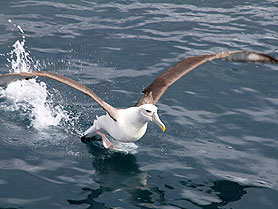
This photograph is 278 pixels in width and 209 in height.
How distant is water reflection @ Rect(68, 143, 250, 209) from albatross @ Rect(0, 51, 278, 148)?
26.7 inches

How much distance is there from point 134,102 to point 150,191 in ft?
11.6

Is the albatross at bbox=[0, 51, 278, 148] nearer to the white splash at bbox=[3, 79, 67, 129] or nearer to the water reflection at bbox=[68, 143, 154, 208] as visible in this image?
the water reflection at bbox=[68, 143, 154, 208]

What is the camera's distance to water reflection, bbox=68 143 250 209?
8289mm

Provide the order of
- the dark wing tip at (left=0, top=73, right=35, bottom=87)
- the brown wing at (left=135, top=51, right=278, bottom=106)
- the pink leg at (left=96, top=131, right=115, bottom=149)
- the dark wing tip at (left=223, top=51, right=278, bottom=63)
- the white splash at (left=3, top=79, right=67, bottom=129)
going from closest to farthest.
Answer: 1. the dark wing tip at (left=0, top=73, right=35, bottom=87)
2. the dark wing tip at (left=223, top=51, right=278, bottom=63)
3. the brown wing at (left=135, top=51, right=278, bottom=106)
4. the pink leg at (left=96, top=131, right=115, bottom=149)
5. the white splash at (left=3, top=79, right=67, bottom=129)

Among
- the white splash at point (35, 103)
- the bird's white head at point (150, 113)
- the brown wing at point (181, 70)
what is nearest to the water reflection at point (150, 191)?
the bird's white head at point (150, 113)

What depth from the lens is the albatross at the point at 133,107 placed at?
29.8ft

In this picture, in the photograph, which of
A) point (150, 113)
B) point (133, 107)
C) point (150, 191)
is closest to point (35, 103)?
point (133, 107)

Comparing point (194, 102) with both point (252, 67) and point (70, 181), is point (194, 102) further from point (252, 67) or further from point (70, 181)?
point (70, 181)

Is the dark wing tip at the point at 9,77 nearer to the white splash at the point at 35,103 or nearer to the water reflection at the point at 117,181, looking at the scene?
the white splash at the point at 35,103

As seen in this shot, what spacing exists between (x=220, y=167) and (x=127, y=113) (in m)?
2.11

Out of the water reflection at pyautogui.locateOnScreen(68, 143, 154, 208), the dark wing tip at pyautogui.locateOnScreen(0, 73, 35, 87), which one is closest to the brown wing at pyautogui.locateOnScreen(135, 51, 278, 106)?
the water reflection at pyautogui.locateOnScreen(68, 143, 154, 208)

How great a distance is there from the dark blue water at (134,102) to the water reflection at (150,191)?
0.06 ft

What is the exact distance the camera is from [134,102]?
1180cm

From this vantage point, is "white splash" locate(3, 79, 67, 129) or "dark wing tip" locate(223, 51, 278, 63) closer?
"dark wing tip" locate(223, 51, 278, 63)
